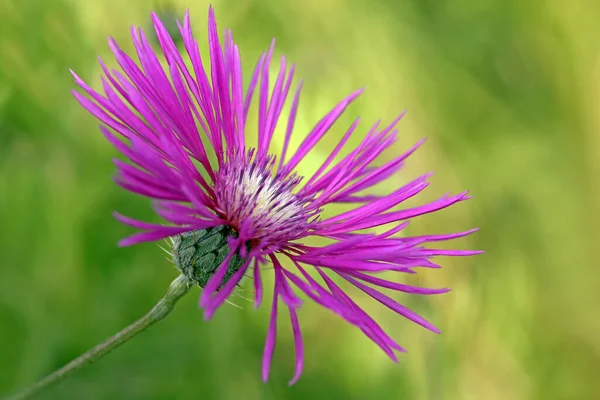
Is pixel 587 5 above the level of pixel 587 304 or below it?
above

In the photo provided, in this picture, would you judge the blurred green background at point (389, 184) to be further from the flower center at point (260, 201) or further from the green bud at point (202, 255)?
the green bud at point (202, 255)

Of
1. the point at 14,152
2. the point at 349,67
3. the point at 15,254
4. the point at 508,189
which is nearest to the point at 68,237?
the point at 15,254

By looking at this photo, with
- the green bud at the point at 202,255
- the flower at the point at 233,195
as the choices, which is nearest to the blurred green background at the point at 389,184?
the flower at the point at 233,195

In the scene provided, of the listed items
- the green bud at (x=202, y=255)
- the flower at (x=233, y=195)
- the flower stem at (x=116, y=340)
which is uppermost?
the flower at (x=233, y=195)

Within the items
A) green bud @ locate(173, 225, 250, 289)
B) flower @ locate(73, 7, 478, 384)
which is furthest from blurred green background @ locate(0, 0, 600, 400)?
green bud @ locate(173, 225, 250, 289)

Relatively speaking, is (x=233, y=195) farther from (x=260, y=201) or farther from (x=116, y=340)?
(x=116, y=340)

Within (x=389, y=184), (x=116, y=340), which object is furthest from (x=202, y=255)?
(x=389, y=184)

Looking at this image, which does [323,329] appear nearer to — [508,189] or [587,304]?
[508,189]
